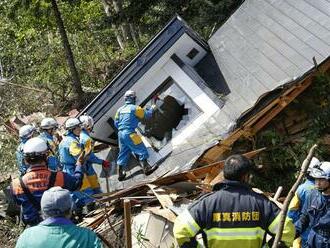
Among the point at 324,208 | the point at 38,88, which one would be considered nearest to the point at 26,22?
the point at 38,88

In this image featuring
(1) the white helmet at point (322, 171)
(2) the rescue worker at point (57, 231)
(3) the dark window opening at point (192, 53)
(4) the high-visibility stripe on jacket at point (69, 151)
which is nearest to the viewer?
(2) the rescue worker at point (57, 231)

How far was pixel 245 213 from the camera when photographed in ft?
13.1

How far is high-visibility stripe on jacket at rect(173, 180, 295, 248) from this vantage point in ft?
13.1

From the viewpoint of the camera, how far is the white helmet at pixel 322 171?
522cm

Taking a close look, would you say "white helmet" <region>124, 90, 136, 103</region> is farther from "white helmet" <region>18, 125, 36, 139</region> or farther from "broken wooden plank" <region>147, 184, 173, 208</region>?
"broken wooden plank" <region>147, 184, 173, 208</region>

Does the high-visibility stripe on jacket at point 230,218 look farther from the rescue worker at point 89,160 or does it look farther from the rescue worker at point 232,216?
the rescue worker at point 89,160

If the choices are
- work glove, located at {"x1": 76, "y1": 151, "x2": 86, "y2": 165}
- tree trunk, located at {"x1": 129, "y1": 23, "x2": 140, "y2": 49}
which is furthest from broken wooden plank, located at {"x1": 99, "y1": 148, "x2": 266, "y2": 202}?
tree trunk, located at {"x1": 129, "y1": 23, "x2": 140, "y2": 49}

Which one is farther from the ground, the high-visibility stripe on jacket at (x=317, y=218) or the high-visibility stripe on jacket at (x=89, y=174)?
the high-visibility stripe on jacket at (x=89, y=174)

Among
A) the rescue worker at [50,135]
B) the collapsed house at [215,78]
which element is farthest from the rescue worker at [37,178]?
the collapsed house at [215,78]

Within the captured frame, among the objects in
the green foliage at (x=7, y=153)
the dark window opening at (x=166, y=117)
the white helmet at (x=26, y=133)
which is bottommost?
the dark window opening at (x=166, y=117)

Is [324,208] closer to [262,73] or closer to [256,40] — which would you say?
[262,73]

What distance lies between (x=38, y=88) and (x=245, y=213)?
14.9 m

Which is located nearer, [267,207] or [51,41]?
[267,207]

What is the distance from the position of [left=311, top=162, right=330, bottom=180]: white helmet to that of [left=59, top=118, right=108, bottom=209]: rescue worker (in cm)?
433
